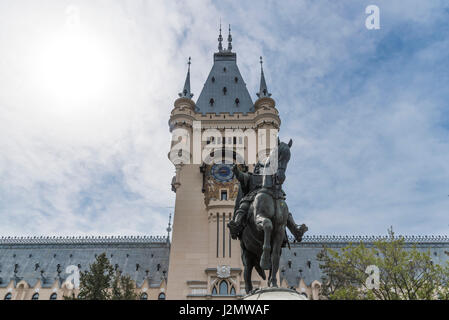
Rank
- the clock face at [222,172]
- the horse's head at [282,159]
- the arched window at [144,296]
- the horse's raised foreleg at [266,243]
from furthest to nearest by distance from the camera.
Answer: the arched window at [144,296] < the clock face at [222,172] < the horse's head at [282,159] < the horse's raised foreleg at [266,243]

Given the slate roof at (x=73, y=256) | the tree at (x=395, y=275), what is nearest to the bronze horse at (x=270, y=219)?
the tree at (x=395, y=275)

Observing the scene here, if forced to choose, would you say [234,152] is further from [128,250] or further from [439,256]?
[439,256]

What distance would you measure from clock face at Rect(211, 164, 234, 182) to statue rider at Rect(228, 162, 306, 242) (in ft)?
118

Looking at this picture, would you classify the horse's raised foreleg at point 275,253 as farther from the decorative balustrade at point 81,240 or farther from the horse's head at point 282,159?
the decorative balustrade at point 81,240

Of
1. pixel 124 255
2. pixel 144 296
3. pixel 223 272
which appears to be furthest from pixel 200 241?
pixel 124 255

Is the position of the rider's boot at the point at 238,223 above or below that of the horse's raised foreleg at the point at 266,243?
above

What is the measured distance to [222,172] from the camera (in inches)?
1873

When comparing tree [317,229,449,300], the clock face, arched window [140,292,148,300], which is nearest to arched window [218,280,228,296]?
the clock face

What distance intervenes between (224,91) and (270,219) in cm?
5103

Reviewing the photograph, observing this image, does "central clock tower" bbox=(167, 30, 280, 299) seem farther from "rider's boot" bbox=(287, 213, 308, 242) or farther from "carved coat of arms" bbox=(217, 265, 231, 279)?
"rider's boot" bbox=(287, 213, 308, 242)

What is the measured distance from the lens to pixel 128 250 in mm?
69188

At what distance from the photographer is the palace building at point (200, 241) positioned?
143 feet

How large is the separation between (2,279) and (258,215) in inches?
2736
